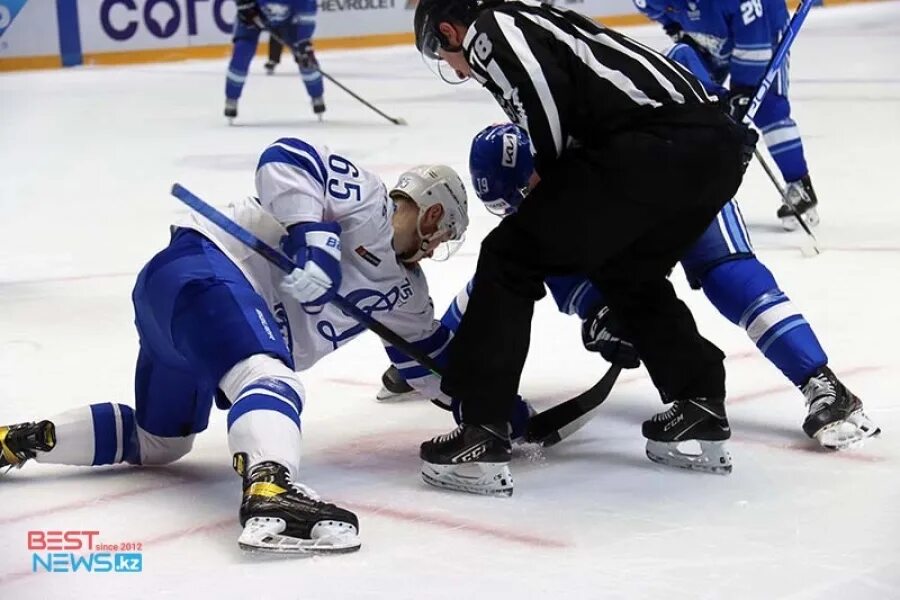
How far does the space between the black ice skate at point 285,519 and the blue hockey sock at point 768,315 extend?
98cm

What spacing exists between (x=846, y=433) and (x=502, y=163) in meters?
0.79

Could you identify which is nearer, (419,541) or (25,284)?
(419,541)

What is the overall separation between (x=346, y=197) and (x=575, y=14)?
0.48 meters

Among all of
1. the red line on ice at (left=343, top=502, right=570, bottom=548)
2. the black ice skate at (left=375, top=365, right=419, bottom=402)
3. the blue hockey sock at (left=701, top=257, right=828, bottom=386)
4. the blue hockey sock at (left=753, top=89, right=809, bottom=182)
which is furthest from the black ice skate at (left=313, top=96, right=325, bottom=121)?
the red line on ice at (left=343, top=502, right=570, bottom=548)

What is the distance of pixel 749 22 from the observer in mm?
5035

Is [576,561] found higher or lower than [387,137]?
higher

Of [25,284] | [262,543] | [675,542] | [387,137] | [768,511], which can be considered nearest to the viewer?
[262,543]

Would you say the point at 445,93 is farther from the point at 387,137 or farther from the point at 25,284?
the point at 25,284

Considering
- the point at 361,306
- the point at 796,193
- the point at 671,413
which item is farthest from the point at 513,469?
the point at 796,193

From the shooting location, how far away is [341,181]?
2.51 meters

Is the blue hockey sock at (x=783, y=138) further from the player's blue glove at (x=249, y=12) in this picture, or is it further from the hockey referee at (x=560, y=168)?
the player's blue glove at (x=249, y=12)

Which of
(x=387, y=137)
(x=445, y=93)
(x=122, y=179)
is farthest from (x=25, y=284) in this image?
(x=445, y=93)

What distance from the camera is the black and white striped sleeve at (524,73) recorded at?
7.71 feet

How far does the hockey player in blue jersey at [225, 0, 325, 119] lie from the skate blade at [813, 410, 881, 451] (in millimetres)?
5974
